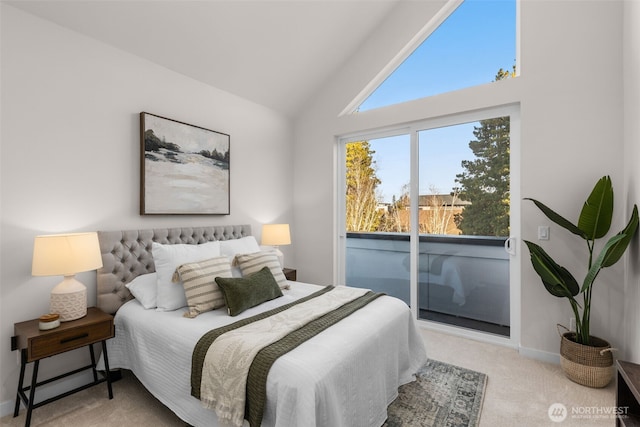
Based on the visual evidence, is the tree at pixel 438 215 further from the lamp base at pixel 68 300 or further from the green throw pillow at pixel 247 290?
the lamp base at pixel 68 300

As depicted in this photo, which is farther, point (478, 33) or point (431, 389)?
point (478, 33)

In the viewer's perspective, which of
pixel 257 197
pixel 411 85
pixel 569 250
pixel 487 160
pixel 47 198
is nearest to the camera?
pixel 47 198

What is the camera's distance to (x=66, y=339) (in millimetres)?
1922

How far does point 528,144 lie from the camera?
2760mm

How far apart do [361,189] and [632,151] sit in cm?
250

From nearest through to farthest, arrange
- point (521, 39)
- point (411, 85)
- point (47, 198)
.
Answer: point (47, 198), point (521, 39), point (411, 85)

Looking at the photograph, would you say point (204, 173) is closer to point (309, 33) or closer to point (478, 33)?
point (309, 33)

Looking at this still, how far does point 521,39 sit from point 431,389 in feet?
10.4

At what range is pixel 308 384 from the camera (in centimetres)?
137

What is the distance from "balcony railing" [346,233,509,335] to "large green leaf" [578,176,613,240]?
79 centimetres

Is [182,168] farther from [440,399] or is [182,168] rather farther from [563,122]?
[563,122]

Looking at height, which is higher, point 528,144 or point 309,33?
point 309,33

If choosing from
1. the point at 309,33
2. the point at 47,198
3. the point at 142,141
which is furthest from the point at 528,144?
the point at 47,198

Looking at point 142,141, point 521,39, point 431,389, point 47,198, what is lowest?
point 431,389
